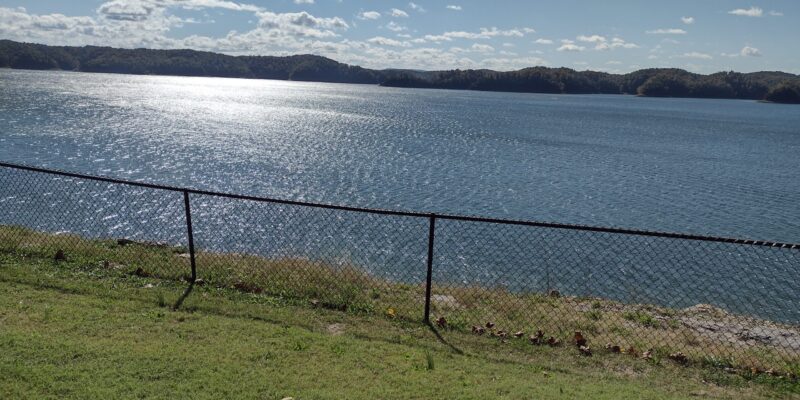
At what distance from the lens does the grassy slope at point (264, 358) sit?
263 inches

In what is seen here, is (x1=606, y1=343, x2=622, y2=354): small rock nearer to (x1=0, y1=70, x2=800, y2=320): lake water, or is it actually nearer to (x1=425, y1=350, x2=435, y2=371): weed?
(x1=425, y1=350, x2=435, y2=371): weed

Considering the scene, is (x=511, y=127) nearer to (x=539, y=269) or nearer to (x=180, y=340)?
(x=539, y=269)

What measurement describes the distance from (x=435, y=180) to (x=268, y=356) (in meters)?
33.8

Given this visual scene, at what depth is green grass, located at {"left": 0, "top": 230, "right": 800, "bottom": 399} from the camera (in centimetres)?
671

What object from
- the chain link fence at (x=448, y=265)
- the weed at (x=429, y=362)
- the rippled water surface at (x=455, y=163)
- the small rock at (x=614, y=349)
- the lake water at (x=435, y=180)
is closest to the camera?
the weed at (x=429, y=362)

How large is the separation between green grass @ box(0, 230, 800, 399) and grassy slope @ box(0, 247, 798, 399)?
2 centimetres

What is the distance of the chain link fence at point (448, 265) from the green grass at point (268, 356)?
463 mm

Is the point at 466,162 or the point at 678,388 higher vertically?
the point at 678,388

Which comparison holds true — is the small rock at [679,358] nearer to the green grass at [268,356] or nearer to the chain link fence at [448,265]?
the chain link fence at [448,265]

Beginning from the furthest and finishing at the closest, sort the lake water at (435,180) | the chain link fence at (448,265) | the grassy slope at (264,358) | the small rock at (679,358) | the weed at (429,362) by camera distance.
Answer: the lake water at (435,180) → the chain link fence at (448,265) → the small rock at (679,358) → the weed at (429,362) → the grassy slope at (264,358)

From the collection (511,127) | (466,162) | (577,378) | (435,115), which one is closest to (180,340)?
(577,378)

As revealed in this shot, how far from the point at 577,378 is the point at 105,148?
48.2 meters

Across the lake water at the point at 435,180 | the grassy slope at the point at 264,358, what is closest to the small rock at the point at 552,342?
the grassy slope at the point at 264,358

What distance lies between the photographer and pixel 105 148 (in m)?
48.2
